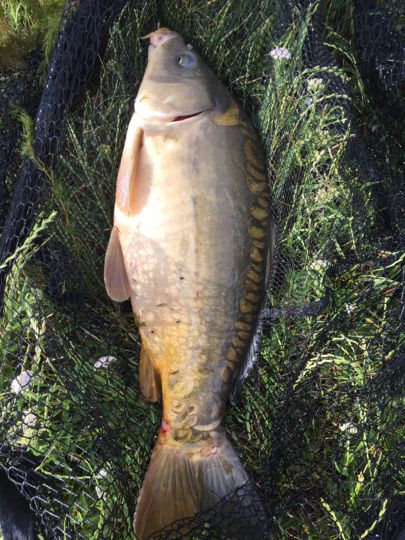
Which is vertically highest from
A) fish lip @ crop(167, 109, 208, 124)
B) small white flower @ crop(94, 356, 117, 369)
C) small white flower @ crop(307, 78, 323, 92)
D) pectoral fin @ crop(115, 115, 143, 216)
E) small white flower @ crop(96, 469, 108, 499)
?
small white flower @ crop(307, 78, 323, 92)

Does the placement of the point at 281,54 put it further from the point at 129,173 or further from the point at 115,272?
the point at 115,272

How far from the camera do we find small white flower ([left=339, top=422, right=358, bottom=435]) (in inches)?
75.3

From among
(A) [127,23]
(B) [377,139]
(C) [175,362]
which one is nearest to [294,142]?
(B) [377,139]

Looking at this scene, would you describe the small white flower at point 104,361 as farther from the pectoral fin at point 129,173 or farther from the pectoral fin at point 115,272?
the pectoral fin at point 129,173

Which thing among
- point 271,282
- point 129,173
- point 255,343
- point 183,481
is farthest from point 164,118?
point 183,481

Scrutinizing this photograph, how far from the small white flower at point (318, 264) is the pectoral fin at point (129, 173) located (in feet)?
2.46

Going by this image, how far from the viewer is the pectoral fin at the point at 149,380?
1974mm

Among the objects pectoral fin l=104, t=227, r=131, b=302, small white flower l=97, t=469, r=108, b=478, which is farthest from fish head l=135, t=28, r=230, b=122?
small white flower l=97, t=469, r=108, b=478

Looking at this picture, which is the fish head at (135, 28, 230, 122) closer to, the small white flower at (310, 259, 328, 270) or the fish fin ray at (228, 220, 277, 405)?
the fish fin ray at (228, 220, 277, 405)

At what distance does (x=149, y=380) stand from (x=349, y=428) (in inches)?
30.0

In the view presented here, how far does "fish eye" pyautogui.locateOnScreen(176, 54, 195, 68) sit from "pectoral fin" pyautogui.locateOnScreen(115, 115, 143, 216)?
0.32m

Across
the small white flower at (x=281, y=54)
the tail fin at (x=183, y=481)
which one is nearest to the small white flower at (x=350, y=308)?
the tail fin at (x=183, y=481)

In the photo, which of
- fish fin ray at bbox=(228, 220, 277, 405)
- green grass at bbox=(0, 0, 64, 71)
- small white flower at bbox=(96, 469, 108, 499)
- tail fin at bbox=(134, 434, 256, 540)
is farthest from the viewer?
green grass at bbox=(0, 0, 64, 71)

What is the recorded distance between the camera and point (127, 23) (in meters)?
2.14
